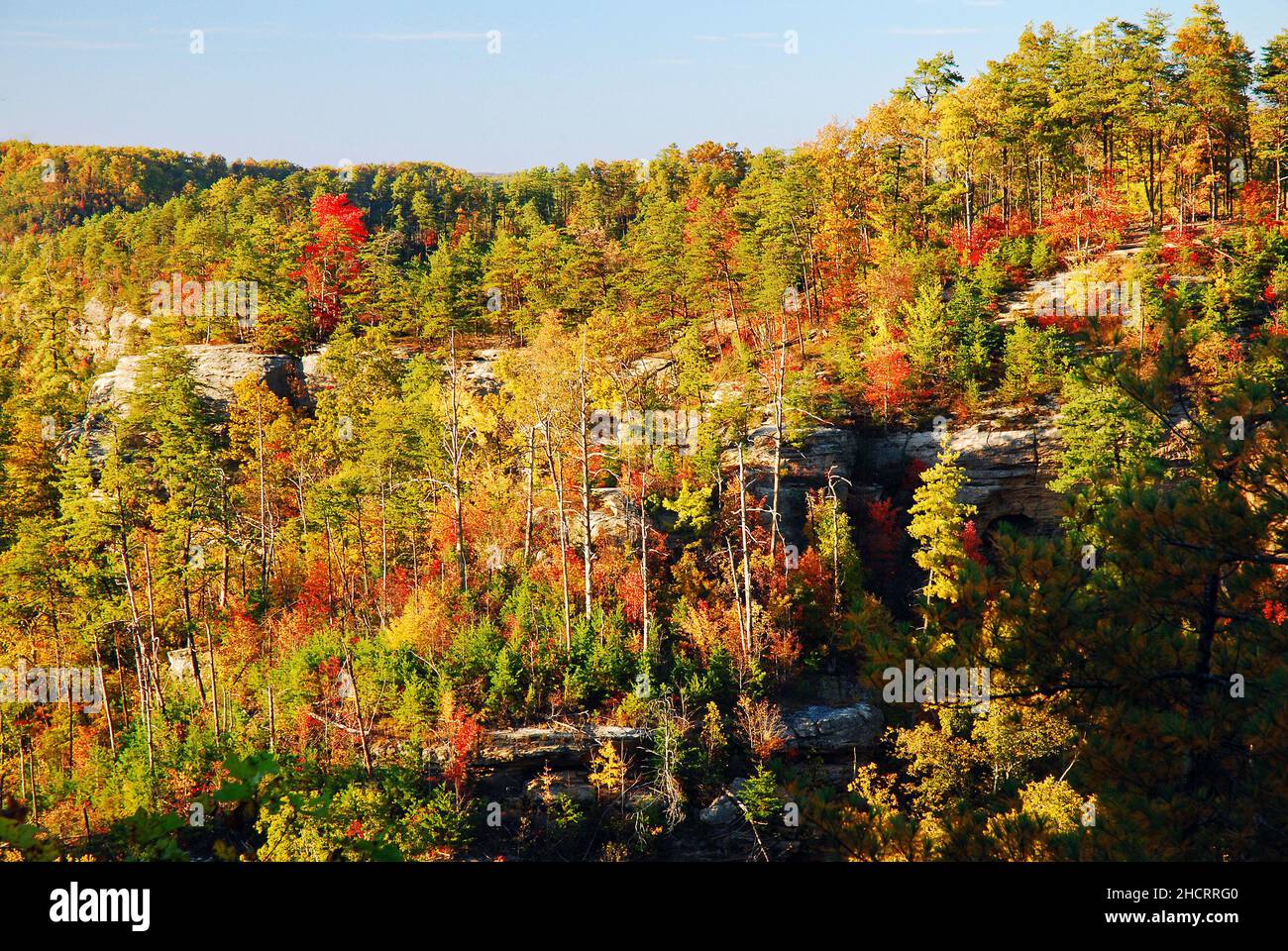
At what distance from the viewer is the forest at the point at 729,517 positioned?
8.67 m

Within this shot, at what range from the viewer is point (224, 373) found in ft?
150

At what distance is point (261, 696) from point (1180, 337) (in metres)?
28.4

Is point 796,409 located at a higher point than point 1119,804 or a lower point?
higher

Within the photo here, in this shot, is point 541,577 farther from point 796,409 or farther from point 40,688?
point 40,688

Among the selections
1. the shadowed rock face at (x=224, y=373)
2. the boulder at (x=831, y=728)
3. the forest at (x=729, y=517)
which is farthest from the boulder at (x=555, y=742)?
the shadowed rock face at (x=224, y=373)

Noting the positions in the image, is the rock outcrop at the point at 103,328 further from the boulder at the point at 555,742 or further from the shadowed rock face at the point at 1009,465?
the shadowed rock face at the point at 1009,465

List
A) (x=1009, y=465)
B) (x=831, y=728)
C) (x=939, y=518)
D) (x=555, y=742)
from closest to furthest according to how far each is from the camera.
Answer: (x=555, y=742), (x=831, y=728), (x=939, y=518), (x=1009, y=465)

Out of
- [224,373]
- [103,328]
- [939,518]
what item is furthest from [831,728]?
[103,328]

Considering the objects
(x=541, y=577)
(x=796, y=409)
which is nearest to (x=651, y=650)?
(x=541, y=577)

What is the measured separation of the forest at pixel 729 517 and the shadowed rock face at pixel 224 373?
32cm

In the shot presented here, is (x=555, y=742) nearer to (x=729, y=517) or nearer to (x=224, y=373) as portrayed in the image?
(x=729, y=517)

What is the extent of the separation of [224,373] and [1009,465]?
124 ft
